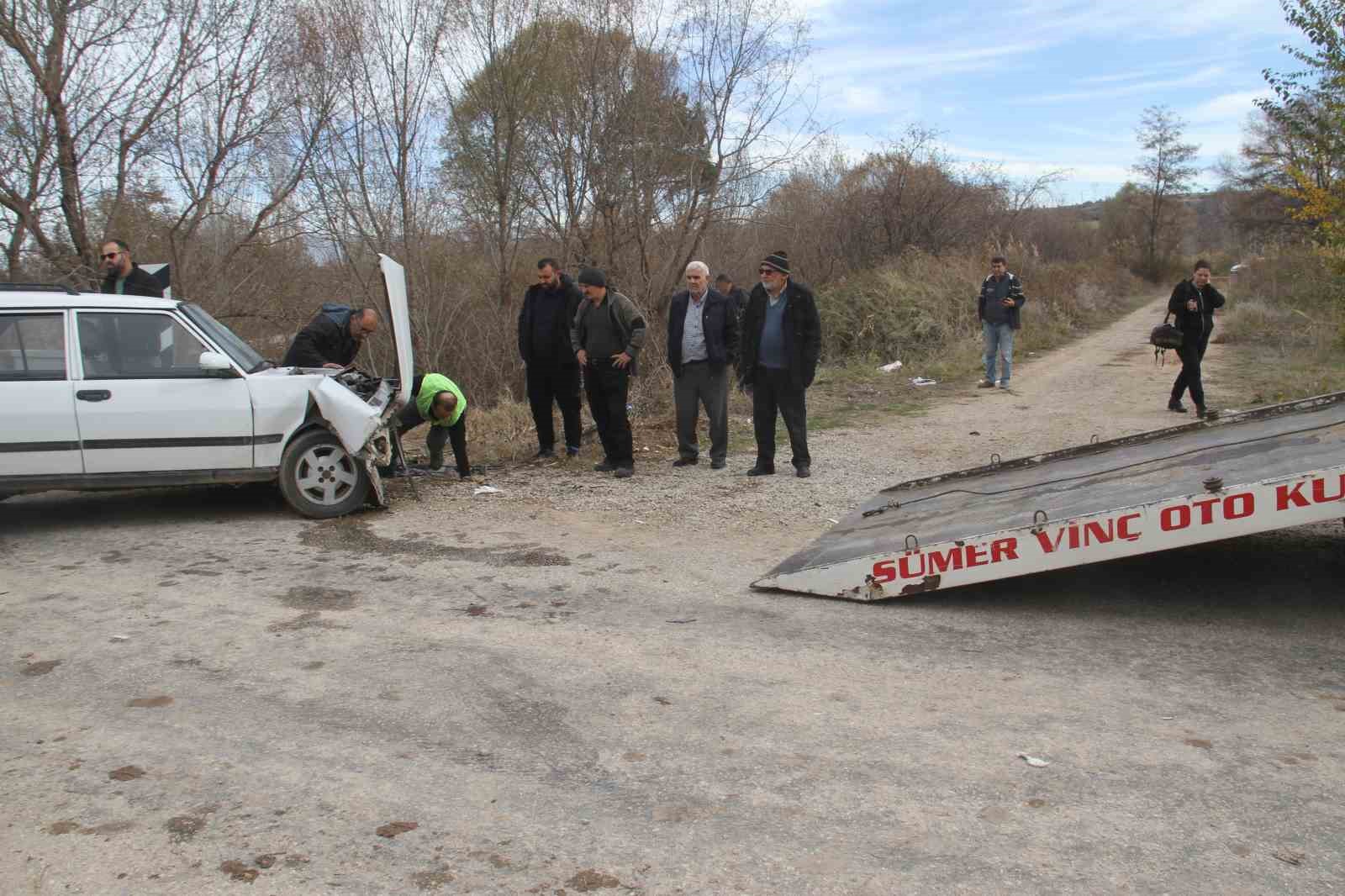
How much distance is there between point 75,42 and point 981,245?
2105cm

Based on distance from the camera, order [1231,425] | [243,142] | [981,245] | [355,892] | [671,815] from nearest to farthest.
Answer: [355,892] < [671,815] < [1231,425] < [243,142] < [981,245]

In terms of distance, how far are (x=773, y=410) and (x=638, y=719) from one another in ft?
16.7

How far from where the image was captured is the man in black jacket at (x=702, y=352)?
9000 mm

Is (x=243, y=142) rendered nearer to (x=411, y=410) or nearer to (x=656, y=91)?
(x=656, y=91)

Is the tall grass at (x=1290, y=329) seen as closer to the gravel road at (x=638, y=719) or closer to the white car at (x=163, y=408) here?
the gravel road at (x=638, y=719)

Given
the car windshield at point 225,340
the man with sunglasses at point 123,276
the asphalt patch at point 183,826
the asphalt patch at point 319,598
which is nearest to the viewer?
the asphalt patch at point 183,826

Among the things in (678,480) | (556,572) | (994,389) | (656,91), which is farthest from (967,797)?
(656,91)

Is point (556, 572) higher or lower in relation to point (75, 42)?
lower

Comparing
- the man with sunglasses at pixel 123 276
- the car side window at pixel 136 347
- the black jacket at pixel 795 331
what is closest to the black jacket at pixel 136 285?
the man with sunglasses at pixel 123 276

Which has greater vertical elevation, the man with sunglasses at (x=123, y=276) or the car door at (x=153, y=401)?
the man with sunglasses at (x=123, y=276)

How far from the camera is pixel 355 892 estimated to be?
291cm

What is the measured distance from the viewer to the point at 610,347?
29.7 ft

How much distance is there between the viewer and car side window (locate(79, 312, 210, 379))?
23.6ft

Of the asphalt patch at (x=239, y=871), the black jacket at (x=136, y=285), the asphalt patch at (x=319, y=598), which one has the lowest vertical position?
the asphalt patch at (x=239, y=871)
